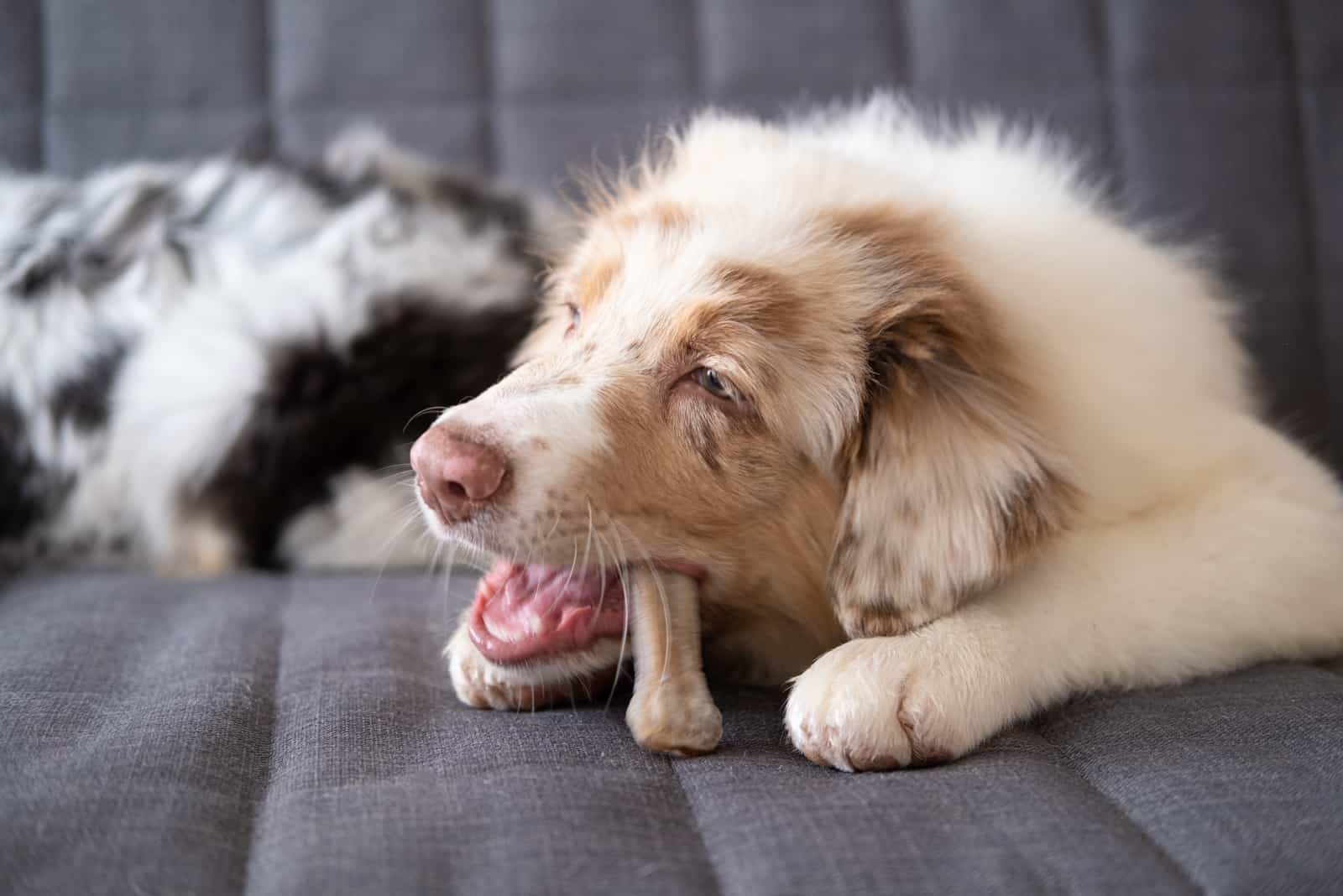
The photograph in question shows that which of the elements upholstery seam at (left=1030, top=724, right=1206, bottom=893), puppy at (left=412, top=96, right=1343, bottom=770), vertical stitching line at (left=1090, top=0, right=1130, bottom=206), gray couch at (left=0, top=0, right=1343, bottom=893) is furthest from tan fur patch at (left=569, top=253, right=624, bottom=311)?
vertical stitching line at (left=1090, top=0, right=1130, bottom=206)

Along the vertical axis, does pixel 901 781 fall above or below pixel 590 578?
below

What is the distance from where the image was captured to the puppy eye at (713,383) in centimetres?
151

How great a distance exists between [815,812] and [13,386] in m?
1.87

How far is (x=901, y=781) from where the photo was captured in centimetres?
125

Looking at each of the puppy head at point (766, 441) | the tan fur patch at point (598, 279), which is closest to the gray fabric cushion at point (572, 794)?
the puppy head at point (766, 441)

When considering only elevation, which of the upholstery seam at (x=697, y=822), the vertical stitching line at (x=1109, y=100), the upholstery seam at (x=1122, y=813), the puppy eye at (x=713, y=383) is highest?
the vertical stitching line at (x=1109, y=100)

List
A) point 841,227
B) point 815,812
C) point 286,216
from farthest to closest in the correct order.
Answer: point 286,216
point 841,227
point 815,812

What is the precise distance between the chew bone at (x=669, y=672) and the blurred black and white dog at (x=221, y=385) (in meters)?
0.87

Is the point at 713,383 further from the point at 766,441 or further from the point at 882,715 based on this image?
the point at 882,715

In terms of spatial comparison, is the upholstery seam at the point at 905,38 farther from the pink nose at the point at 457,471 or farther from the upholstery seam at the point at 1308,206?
the pink nose at the point at 457,471

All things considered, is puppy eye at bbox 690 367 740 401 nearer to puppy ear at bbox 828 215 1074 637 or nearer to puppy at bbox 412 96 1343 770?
puppy at bbox 412 96 1343 770

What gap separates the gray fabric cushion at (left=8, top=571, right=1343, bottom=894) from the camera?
1053mm

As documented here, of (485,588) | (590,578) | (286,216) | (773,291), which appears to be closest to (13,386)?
(286,216)

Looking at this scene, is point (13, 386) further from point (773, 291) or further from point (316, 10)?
A: point (773, 291)
